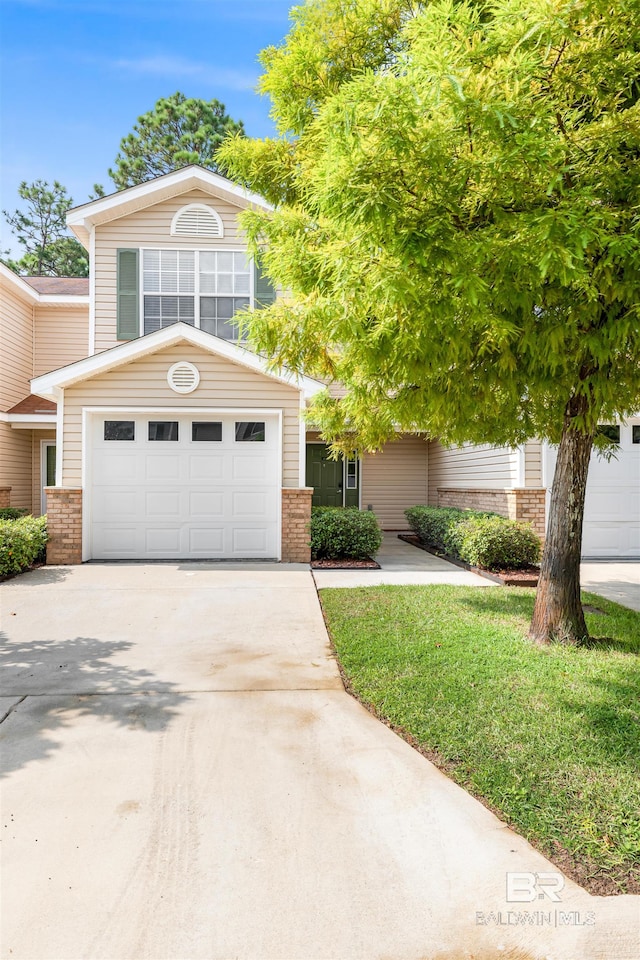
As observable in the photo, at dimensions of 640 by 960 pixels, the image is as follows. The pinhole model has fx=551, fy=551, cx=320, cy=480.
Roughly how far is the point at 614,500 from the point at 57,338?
13081 mm

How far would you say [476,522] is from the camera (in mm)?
9195

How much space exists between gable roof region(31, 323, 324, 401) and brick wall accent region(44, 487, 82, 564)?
1.68 m

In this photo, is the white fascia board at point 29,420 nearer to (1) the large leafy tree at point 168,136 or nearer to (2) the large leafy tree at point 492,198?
(2) the large leafy tree at point 492,198

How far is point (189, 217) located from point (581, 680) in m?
10.8

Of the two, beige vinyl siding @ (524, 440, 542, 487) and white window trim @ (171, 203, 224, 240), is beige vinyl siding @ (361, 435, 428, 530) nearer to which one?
beige vinyl siding @ (524, 440, 542, 487)

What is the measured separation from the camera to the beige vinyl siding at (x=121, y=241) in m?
10.9

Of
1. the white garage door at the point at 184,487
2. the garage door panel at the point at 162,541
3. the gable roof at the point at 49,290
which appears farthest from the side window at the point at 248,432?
the gable roof at the point at 49,290

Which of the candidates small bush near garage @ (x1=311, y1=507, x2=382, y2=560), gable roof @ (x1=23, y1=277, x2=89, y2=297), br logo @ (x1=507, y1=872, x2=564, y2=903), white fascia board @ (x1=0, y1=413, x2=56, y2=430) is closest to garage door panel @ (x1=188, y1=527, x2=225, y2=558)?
small bush near garage @ (x1=311, y1=507, x2=382, y2=560)

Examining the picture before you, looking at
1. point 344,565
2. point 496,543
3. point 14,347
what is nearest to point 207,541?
point 344,565

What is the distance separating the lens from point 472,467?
11648mm

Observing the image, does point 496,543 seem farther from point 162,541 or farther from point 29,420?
point 29,420

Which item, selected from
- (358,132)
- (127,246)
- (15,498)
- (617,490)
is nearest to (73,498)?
(15,498)

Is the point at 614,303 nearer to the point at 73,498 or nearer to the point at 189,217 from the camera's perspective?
the point at 73,498

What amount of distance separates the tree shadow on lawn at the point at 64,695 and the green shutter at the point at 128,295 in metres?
7.34
